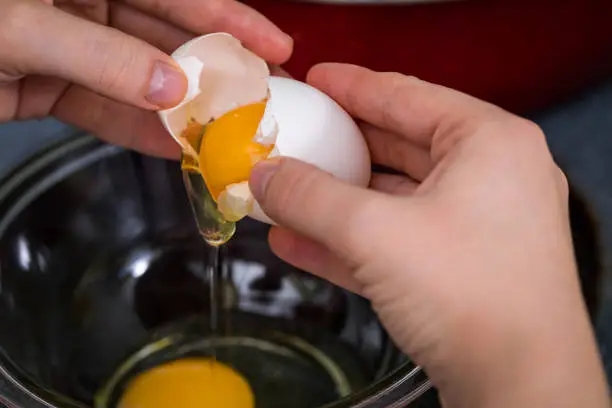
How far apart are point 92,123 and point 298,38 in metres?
0.26

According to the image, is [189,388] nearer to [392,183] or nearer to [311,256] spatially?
[311,256]

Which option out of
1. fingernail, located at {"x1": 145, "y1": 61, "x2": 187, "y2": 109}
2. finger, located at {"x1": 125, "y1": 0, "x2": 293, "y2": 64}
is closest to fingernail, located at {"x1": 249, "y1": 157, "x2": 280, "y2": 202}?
fingernail, located at {"x1": 145, "y1": 61, "x2": 187, "y2": 109}

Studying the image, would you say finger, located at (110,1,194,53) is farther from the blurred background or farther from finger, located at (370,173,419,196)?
finger, located at (370,173,419,196)

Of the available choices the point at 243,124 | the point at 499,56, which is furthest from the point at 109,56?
the point at 499,56

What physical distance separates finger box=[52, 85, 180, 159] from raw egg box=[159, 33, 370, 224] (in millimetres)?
191

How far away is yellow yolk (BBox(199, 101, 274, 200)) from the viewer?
0.60 meters

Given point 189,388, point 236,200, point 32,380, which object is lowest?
point 189,388

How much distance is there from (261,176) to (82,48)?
0.20 m

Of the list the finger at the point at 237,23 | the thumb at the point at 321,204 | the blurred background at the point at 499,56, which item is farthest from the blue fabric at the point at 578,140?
the thumb at the point at 321,204

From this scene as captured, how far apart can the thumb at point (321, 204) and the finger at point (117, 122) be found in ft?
0.98

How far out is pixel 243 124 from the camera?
0.61 metres

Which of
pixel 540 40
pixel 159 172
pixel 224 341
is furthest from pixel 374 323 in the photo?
pixel 540 40

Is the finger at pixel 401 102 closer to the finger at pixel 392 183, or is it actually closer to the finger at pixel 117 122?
the finger at pixel 392 183

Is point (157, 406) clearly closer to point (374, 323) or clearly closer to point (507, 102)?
point (374, 323)
